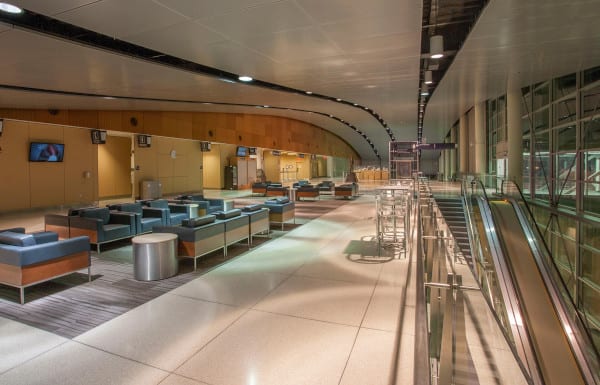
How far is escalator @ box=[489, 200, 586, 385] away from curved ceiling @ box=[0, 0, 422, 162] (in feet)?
12.2

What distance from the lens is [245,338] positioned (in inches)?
133

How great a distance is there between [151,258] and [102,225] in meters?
2.34

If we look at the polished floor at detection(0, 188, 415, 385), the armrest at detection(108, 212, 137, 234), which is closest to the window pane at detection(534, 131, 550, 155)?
the polished floor at detection(0, 188, 415, 385)

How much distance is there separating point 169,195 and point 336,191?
8.13 metres

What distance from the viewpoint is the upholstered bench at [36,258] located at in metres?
4.27

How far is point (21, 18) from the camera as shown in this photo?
14.7ft

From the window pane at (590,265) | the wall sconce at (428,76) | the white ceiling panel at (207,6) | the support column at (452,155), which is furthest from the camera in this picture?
the support column at (452,155)

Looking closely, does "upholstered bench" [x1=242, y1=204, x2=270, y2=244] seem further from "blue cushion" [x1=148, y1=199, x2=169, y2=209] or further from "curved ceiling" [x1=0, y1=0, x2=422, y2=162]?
"curved ceiling" [x1=0, y1=0, x2=422, y2=162]

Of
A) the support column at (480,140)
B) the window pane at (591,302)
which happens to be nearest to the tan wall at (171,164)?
the support column at (480,140)

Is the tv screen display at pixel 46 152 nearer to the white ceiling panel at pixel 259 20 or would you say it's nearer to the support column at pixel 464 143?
the white ceiling panel at pixel 259 20

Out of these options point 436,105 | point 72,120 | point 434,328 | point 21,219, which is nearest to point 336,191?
point 436,105

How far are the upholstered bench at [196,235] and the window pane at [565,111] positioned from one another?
8.39 meters

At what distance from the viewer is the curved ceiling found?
14.8ft

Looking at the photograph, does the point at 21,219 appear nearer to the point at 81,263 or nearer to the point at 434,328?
the point at 81,263
